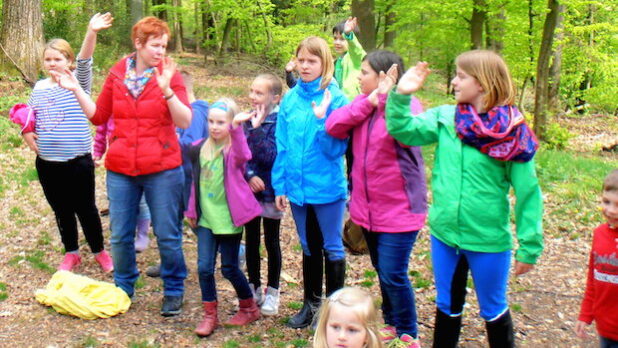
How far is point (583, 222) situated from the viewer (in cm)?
729

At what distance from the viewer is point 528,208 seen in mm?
3109

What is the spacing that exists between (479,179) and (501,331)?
2.94ft

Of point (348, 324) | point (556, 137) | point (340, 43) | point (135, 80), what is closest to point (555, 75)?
A: point (556, 137)

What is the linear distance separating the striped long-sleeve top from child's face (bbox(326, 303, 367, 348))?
3082 millimetres

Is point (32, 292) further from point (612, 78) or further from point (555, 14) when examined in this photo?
point (612, 78)

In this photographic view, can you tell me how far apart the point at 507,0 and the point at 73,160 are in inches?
466

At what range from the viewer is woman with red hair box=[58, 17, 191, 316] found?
4113mm

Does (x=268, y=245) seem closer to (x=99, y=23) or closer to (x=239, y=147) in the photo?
(x=239, y=147)

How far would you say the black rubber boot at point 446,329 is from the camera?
11.4ft

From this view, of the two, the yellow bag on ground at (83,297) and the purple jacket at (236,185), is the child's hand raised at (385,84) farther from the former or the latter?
the yellow bag on ground at (83,297)

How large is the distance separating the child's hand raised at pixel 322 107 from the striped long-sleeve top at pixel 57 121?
85.0 inches

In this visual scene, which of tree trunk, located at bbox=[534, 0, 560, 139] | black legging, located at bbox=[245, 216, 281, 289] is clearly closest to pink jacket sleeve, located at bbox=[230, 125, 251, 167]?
black legging, located at bbox=[245, 216, 281, 289]

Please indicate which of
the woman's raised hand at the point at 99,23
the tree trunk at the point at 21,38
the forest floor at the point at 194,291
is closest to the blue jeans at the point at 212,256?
the forest floor at the point at 194,291

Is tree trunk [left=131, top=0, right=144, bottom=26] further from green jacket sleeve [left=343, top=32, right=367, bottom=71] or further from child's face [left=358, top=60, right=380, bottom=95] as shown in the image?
child's face [left=358, top=60, right=380, bottom=95]
